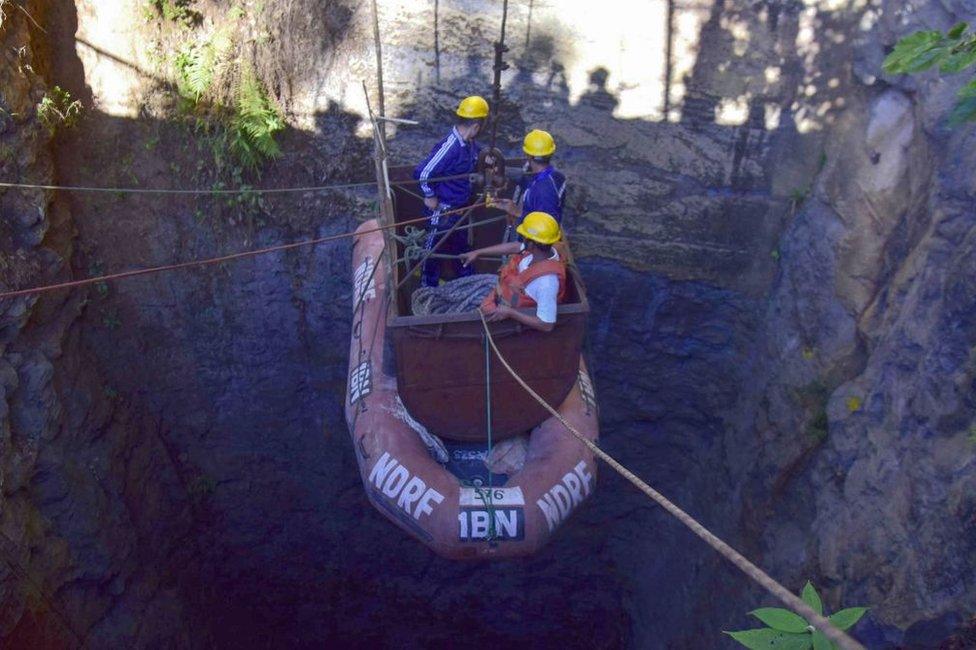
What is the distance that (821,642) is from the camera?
1861 mm

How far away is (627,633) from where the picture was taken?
27.7ft

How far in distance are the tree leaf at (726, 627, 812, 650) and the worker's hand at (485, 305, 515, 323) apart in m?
2.47

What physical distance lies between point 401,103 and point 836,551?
481cm

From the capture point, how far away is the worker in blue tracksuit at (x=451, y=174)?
17.3 ft

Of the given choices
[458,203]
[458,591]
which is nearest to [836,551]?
[458,203]

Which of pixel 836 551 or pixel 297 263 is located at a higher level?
pixel 297 263

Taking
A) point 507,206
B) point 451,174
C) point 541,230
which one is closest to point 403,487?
point 541,230

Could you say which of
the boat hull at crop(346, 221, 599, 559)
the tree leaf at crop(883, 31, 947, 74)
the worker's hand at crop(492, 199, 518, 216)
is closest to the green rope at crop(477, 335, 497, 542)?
the boat hull at crop(346, 221, 599, 559)

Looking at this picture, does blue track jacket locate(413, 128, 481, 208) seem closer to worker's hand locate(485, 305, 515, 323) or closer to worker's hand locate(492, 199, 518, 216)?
worker's hand locate(492, 199, 518, 216)

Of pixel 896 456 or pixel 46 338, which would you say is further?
pixel 46 338

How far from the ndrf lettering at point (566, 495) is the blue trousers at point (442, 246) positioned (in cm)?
172

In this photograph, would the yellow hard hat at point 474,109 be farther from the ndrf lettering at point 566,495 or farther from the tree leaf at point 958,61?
the tree leaf at point 958,61

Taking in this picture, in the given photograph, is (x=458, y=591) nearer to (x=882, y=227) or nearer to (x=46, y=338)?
(x=46, y=338)

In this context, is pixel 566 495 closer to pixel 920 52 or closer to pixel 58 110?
pixel 920 52
